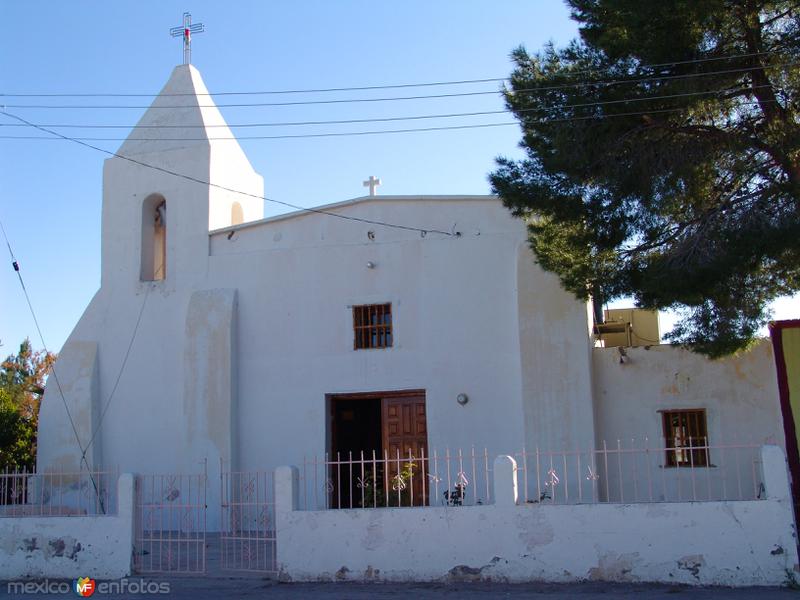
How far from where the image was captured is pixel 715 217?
37.9ft

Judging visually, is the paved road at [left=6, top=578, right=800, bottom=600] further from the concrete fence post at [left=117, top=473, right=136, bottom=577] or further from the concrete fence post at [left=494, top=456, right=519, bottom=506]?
the concrete fence post at [left=494, top=456, right=519, bottom=506]

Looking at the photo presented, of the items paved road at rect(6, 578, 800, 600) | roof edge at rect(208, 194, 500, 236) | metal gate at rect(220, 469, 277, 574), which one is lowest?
paved road at rect(6, 578, 800, 600)

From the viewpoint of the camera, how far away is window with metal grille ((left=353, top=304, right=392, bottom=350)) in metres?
15.9

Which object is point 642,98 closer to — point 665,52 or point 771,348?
point 665,52

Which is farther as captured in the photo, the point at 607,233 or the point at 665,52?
the point at 607,233

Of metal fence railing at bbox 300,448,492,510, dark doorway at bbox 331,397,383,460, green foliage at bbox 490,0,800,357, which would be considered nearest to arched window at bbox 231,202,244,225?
dark doorway at bbox 331,397,383,460

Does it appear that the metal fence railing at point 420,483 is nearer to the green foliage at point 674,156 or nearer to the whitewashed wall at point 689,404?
the whitewashed wall at point 689,404

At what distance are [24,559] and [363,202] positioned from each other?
8202 millimetres

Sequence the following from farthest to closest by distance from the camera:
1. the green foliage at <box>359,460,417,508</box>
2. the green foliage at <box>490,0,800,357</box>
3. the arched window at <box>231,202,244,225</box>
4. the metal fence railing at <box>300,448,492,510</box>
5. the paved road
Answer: the arched window at <box>231,202,244,225</box>
the metal fence railing at <box>300,448,492,510</box>
the green foliage at <box>359,460,417,508</box>
the green foliage at <box>490,0,800,357</box>
the paved road

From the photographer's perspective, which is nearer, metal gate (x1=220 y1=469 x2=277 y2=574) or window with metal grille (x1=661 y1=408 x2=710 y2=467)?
metal gate (x1=220 y1=469 x2=277 y2=574)

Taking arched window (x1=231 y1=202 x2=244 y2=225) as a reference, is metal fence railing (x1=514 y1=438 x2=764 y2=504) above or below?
below

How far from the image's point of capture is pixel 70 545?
37.4ft

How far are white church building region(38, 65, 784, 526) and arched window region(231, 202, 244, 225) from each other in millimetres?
60

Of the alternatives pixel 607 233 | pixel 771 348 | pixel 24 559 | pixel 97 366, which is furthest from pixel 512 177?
pixel 97 366
